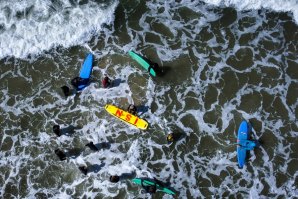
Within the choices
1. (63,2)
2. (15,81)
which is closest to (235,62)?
(63,2)

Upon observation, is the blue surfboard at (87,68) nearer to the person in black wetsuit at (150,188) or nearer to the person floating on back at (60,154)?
the person floating on back at (60,154)

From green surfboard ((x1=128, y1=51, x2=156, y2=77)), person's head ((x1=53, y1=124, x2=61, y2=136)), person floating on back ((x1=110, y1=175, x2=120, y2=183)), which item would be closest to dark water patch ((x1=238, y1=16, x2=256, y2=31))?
green surfboard ((x1=128, y1=51, x2=156, y2=77))

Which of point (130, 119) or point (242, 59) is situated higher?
point (242, 59)

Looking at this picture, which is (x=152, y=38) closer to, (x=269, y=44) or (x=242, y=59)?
(x=242, y=59)

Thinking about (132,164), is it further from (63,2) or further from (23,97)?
(63,2)

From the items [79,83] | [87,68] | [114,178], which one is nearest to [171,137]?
[114,178]

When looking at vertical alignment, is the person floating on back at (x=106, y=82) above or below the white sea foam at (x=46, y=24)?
below

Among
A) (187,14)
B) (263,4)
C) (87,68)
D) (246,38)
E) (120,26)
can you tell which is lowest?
(87,68)

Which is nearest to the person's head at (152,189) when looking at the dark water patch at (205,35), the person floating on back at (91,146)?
the person floating on back at (91,146)
